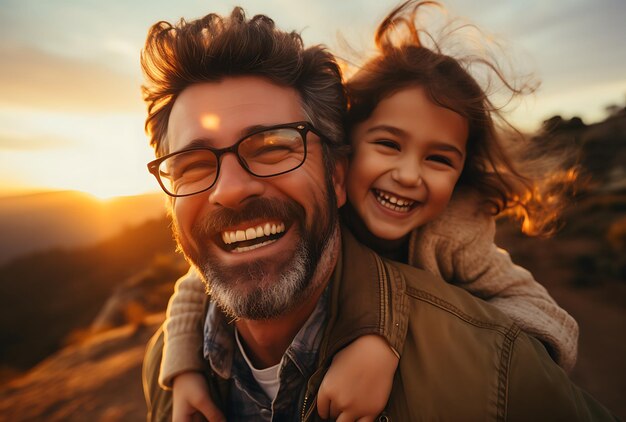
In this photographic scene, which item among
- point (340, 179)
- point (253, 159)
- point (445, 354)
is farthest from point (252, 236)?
point (445, 354)

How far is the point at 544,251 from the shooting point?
12.2 metres

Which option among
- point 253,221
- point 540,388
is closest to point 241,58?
point 253,221

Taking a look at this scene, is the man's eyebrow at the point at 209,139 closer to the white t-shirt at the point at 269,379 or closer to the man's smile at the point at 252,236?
the man's smile at the point at 252,236

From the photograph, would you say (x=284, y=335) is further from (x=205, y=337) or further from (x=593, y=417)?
(x=593, y=417)

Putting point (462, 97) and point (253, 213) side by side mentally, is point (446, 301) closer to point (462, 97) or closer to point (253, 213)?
point (253, 213)

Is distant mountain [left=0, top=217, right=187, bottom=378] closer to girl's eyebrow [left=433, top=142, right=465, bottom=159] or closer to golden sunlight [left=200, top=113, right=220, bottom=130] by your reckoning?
golden sunlight [left=200, top=113, right=220, bottom=130]

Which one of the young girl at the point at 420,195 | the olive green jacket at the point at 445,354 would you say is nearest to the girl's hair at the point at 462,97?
the young girl at the point at 420,195

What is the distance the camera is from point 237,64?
174 cm

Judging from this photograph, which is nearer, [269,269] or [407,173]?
[269,269]

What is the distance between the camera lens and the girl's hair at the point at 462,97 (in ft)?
6.59

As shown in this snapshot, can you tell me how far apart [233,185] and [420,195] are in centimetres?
113

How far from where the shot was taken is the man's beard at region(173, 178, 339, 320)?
1542 mm

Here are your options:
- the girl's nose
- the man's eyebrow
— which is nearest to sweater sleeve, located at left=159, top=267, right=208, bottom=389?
the man's eyebrow

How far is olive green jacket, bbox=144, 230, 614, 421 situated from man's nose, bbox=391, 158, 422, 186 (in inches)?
21.6
